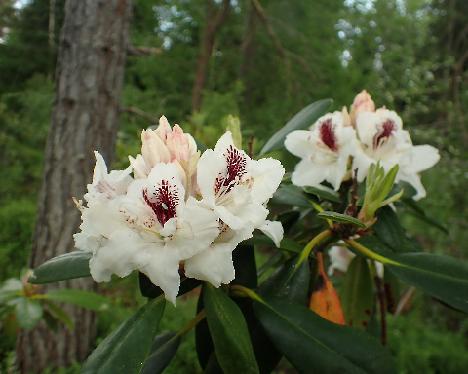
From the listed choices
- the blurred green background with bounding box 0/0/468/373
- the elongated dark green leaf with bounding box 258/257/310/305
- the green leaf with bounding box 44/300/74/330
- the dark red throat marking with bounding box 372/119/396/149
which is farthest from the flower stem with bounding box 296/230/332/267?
the blurred green background with bounding box 0/0/468/373

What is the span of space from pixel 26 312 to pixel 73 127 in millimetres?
943

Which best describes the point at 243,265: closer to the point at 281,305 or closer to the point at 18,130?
the point at 281,305

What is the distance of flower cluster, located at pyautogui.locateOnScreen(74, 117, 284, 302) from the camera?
1.75ft

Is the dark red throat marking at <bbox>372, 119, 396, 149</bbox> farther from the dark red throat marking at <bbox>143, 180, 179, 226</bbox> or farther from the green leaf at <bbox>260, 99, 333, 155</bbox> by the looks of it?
the dark red throat marking at <bbox>143, 180, 179, 226</bbox>

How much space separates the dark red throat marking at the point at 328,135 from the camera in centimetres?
87

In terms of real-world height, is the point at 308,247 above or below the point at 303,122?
below

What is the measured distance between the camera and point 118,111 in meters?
2.06

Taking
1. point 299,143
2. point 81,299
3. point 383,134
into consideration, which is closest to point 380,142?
point 383,134

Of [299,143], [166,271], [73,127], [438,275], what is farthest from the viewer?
[73,127]

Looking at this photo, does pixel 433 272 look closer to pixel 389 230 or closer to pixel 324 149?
pixel 389 230

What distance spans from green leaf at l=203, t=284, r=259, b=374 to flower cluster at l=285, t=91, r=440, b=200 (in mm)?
335

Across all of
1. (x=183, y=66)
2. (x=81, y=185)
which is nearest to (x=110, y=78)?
(x=81, y=185)

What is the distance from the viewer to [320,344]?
23.4 inches

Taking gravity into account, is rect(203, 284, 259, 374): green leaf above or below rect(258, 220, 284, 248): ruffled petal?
below
